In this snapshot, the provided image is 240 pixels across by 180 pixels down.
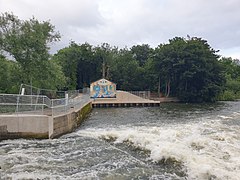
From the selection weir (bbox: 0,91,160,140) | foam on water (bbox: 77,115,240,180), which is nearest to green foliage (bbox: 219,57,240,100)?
foam on water (bbox: 77,115,240,180)

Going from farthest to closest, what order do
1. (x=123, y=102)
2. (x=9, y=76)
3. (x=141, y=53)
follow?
(x=141, y=53)
(x=123, y=102)
(x=9, y=76)

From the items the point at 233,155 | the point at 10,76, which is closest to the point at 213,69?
the point at 10,76

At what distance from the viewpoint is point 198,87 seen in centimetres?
5394

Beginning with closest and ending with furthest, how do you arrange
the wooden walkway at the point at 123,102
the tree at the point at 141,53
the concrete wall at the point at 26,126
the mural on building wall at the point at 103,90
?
the concrete wall at the point at 26,126 → the wooden walkway at the point at 123,102 → the mural on building wall at the point at 103,90 → the tree at the point at 141,53

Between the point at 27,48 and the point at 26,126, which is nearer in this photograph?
the point at 26,126

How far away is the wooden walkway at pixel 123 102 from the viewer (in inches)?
1556

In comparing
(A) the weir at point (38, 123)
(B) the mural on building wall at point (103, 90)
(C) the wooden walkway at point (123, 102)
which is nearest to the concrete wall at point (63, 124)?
(A) the weir at point (38, 123)

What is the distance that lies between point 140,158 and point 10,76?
1727cm

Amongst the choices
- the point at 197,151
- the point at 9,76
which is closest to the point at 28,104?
the point at 197,151

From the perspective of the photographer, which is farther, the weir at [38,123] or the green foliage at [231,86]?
the green foliage at [231,86]

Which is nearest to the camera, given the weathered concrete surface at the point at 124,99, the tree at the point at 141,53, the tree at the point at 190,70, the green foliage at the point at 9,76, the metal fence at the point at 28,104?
the metal fence at the point at 28,104

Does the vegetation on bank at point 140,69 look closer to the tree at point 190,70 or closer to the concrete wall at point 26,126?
the tree at point 190,70

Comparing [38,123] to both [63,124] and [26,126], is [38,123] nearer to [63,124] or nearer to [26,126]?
[26,126]

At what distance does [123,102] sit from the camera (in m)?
40.5
